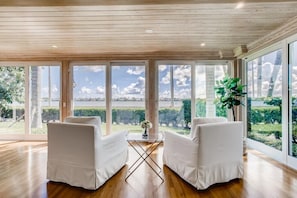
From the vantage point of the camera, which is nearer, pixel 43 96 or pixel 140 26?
pixel 140 26

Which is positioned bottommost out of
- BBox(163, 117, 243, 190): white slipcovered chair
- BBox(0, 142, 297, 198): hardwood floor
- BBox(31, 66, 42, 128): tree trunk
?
BBox(0, 142, 297, 198): hardwood floor

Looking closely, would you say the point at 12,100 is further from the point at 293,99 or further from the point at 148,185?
the point at 293,99

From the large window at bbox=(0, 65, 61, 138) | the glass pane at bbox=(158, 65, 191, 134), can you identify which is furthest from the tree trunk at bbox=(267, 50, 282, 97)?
the large window at bbox=(0, 65, 61, 138)

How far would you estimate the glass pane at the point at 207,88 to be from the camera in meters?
6.45

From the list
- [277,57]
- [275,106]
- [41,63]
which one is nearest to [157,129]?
[275,106]

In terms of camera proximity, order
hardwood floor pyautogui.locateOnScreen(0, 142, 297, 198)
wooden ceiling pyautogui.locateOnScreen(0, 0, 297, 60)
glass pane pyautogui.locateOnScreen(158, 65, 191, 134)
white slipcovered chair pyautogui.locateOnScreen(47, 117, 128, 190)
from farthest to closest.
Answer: glass pane pyautogui.locateOnScreen(158, 65, 191, 134), wooden ceiling pyautogui.locateOnScreen(0, 0, 297, 60), white slipcovered chair pyautogui.locateOnScreen(47, 117, 128, 190), hardwood floor pyautogui.locateOnScreen(0, 142, 297, 198)

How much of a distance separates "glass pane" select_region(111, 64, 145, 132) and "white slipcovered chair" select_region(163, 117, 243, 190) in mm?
3070

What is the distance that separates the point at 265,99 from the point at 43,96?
227 inches

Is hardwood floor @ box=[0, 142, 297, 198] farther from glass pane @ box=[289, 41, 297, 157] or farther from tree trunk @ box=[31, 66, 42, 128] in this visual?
tree trunk @ box=[31, 66, 42, 128]

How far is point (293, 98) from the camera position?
405 centimetres

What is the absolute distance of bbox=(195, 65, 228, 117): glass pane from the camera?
6.45 meters

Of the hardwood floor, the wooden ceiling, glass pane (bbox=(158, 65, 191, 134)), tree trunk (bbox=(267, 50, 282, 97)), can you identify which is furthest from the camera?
glass pane (bbox=(158, 65, 191, 134))

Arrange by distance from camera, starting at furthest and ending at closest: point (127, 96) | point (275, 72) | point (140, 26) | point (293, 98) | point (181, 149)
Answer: point (127, 96)
point (275, 72)
point (140, 26)
point (293, 98)
point (181, 149)

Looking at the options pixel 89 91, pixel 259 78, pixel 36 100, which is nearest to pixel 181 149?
pixel 259 78
